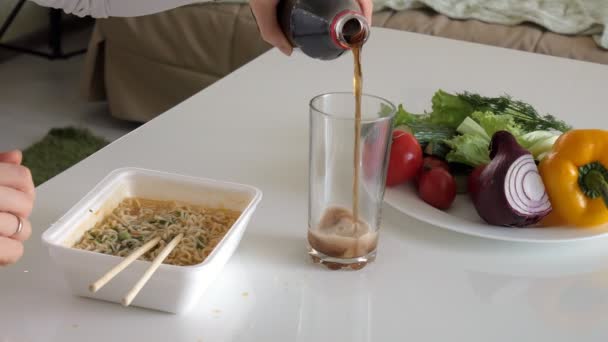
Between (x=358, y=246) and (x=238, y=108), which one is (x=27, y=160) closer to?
(x=238, y=108)

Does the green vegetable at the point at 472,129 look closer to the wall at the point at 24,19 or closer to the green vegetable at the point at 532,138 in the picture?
the green vegetable at the point at 532,138

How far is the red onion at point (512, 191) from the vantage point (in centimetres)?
94

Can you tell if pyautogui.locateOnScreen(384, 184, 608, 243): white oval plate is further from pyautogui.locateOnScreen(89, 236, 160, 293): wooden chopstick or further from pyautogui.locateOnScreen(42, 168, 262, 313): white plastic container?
pyautogui.locateOnScreen(89, 236, 160, 293): wooden chopstick

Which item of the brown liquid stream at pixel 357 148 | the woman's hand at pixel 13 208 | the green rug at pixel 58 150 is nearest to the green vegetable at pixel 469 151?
the brown liquid stream at pixel 357 148

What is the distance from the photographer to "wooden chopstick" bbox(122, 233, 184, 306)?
2.28 feet

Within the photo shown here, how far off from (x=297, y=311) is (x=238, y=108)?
0.59 metres

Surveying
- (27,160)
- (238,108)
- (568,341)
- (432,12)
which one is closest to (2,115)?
(27,160)

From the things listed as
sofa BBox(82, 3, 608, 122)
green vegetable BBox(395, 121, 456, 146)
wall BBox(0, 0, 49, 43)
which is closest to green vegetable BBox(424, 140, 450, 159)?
green vegetable BBox(395, 121, 456, 146)

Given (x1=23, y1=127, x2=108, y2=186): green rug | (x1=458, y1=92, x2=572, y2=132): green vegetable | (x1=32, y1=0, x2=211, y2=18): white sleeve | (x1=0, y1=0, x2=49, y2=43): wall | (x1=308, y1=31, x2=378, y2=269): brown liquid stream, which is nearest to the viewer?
(x1=308, y1=31, x2=378, y2=269): brown liquid stream

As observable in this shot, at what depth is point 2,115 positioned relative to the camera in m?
2.89

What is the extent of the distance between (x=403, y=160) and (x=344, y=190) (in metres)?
0.15

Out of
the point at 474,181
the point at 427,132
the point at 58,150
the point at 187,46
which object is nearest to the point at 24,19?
the point at 58,150

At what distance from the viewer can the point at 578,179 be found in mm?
982

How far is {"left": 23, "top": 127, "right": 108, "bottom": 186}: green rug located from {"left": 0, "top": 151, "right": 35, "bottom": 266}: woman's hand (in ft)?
5.45
